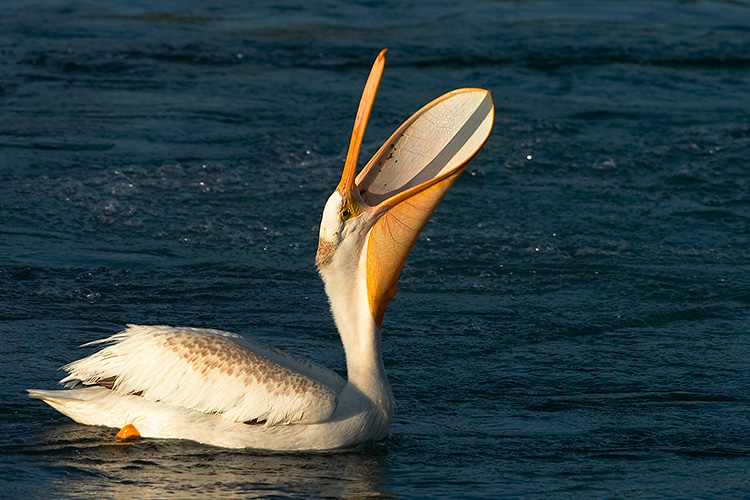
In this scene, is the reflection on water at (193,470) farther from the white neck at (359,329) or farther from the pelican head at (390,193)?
the pelican head at (390,193)

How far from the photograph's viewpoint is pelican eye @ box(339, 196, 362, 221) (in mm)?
3871

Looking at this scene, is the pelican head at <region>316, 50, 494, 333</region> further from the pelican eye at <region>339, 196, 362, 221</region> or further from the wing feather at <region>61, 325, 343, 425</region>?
the wing feather at <region>61, 325, 343, 425</region>

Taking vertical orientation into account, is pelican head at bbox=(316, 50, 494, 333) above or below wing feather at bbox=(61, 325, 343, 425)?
above

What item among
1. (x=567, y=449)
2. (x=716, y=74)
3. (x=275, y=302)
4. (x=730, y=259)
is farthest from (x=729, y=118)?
(x=567, y=449)

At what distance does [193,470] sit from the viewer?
3.82 m

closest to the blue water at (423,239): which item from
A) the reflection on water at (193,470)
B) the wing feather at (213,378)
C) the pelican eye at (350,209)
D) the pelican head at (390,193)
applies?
the reflection on water at (193,470)

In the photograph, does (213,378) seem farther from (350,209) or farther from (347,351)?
A: (350,209)

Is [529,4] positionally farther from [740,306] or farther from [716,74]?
[740,306]

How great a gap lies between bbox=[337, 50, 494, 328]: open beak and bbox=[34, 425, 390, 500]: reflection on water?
0.61 m

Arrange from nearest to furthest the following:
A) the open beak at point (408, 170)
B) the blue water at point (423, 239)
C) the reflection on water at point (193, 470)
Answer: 1. the reflection on water at point (193, 470)
2. the open beak at point (408, 170)
3. the blue water at point (423, 239)

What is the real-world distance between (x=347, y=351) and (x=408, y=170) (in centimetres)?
69

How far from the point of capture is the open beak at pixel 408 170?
12.6ft

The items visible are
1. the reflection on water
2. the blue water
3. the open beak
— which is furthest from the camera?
the blue water

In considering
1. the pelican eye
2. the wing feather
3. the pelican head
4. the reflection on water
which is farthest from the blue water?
the pelican eye
